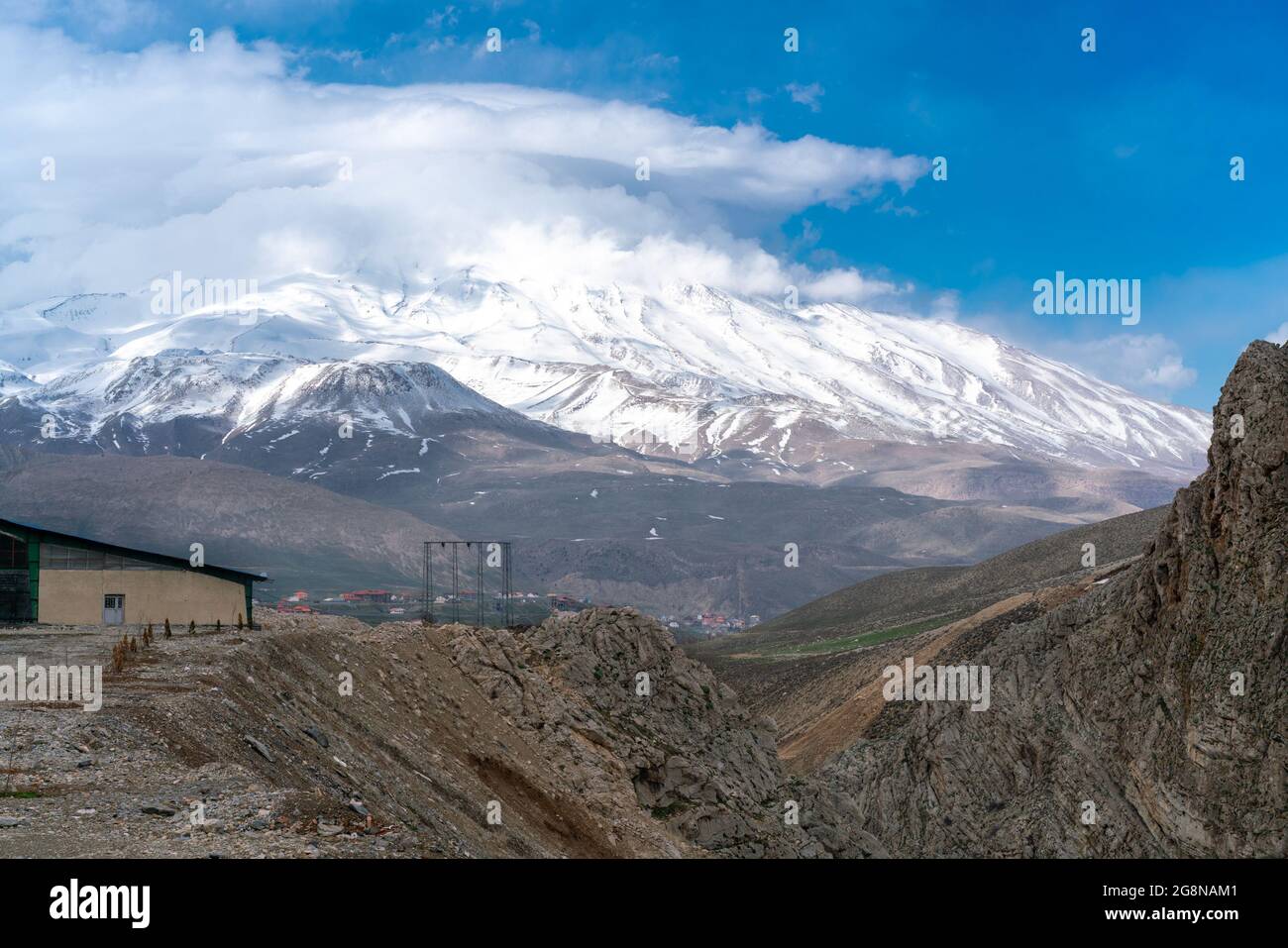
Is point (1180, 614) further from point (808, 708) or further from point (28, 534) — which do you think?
point (808, 708)

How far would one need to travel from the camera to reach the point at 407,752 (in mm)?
31375

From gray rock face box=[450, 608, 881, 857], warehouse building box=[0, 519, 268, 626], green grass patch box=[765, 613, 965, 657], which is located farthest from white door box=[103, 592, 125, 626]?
green grass patch box=[765, 613, 965, 657]

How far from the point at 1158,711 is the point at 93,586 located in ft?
100

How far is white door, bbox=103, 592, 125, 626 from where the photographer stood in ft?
132

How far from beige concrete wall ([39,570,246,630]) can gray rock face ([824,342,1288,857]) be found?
2387 cm

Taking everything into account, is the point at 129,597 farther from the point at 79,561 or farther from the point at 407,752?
the point at 407,752

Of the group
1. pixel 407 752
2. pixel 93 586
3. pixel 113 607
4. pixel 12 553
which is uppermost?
pixel 12 553

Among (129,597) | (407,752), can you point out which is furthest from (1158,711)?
(129,597)

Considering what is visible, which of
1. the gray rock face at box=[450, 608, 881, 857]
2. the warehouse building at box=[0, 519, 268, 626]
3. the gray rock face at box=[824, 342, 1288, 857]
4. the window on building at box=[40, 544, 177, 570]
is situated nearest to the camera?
the gray rock face at box=[824, 342, 1288, 857]

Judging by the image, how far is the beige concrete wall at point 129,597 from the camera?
40.2m

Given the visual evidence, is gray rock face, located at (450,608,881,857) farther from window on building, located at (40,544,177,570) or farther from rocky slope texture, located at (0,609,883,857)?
window on building, located at (40,544,177,570)

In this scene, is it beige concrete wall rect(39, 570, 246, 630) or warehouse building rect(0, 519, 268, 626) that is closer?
warehouse building rect(0, 519, 268, 626)
